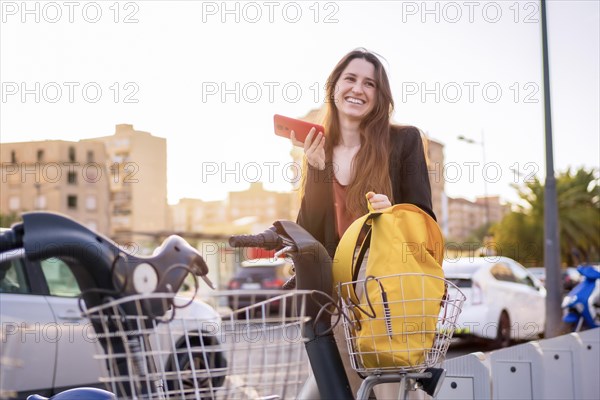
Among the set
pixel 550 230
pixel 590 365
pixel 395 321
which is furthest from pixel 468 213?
pixel 395 321

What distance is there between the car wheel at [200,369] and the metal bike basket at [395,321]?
0.61 m

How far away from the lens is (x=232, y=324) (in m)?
1.59

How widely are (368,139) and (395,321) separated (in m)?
0.78

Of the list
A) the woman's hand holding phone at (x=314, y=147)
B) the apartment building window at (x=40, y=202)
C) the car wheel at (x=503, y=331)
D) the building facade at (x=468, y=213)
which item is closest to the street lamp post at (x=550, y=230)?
the car wheel at (x=503, y=331)

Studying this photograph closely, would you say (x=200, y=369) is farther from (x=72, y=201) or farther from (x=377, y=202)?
(x=72, y=201)

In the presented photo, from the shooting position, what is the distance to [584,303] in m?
9.82

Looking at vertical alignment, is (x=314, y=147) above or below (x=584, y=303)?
above

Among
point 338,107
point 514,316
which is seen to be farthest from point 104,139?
point 338,107

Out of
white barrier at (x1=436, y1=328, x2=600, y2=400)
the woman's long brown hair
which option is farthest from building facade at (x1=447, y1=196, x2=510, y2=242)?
the woman's long brown hair

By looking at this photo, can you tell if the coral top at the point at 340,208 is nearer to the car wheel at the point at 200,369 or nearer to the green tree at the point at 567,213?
the car wheel at the point at 200,369

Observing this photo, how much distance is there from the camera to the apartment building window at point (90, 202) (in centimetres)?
8144

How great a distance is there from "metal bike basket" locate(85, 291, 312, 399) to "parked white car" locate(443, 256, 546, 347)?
29.9ft

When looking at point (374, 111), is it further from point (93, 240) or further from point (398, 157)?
point (93, 240)

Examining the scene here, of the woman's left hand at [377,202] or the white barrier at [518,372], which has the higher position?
the woman's left hand at [377,202]
